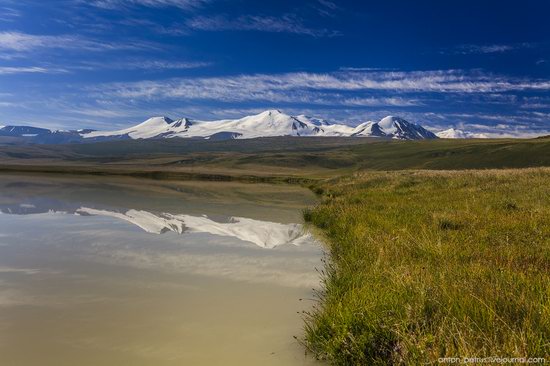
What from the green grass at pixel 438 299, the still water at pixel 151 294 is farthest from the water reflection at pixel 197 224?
the green grass at pixel 438 299

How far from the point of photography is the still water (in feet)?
22.4

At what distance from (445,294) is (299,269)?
625 cm

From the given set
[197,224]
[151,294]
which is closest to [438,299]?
[151,294]

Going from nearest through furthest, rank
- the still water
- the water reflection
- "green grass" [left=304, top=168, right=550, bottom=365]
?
"green grass" [left=304, top=168, right=550, bottom=365], the still water, the water reflection

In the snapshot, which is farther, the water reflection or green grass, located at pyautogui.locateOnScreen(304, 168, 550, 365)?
the water reflection

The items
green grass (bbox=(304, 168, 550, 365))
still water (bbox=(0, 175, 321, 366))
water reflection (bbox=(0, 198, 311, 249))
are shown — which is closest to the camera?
green grass (bbox=(304, 168, 550, 365))

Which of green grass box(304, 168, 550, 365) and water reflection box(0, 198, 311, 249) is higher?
green grass box(304, 168, 550, 365)

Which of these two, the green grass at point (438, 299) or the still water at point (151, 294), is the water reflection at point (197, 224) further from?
the green grass at point (438, 299)

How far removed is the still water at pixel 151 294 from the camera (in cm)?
682

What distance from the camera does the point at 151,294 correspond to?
31.3 feet

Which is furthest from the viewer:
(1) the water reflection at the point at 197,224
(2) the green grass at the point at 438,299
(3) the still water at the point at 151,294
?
(1) the water reflection at the point at 197,224

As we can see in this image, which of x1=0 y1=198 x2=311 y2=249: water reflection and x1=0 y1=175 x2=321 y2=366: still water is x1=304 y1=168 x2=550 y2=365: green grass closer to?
x1=0 y1=175 x2=321 y2=366: still water

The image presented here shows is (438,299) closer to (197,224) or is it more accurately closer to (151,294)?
(151,294)

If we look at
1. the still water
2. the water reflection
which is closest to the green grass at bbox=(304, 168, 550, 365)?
the still water
